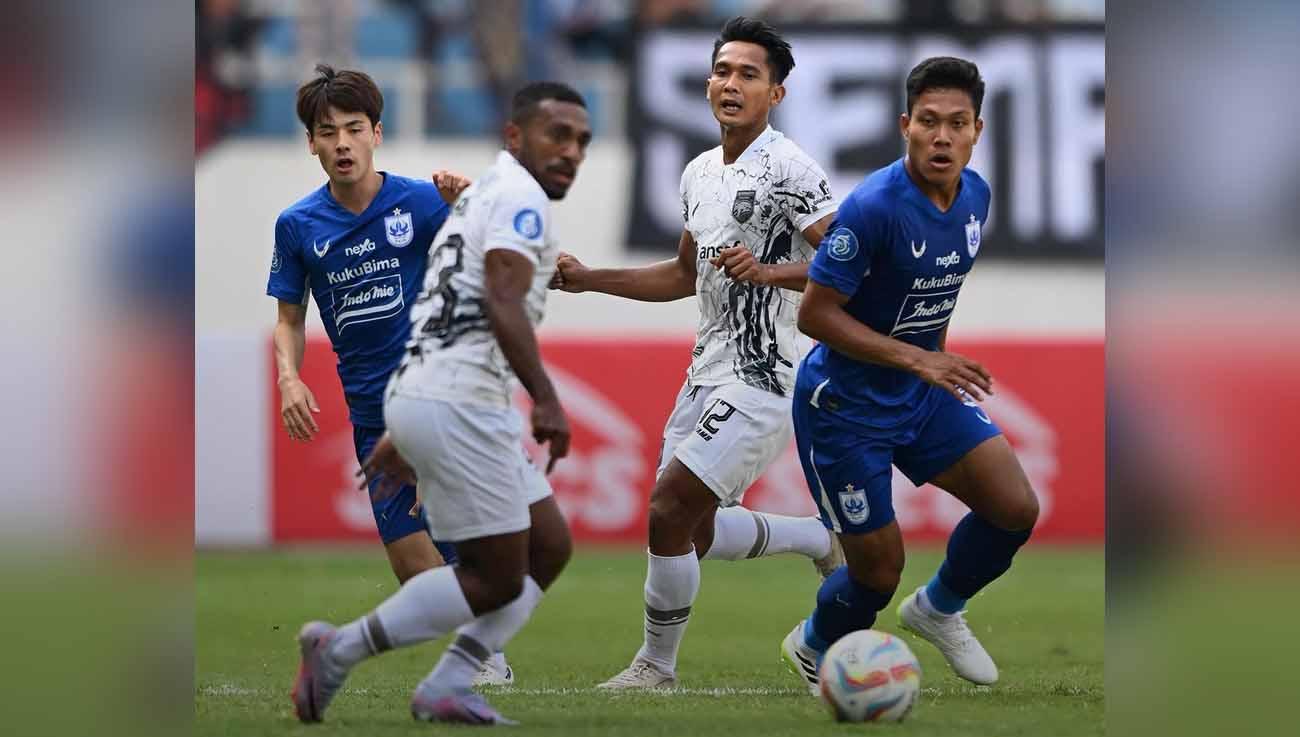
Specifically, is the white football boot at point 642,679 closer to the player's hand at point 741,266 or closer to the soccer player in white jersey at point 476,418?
the soccer player in white jersey at point 476,418

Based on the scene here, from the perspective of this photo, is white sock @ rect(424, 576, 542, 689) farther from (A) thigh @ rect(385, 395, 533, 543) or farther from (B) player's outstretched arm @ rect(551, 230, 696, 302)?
(B) player's outstretched arm @ rect(551, 230, 696, 302)

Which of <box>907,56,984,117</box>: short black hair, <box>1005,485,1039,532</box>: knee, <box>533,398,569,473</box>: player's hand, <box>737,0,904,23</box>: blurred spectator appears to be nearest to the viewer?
<box>533,398,569,473</box>: player's hand

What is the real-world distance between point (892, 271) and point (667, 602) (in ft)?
5.12

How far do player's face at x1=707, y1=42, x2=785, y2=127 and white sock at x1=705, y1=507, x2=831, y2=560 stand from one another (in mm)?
1610

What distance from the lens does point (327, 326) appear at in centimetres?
647

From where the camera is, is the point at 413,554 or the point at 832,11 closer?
the point at 413,554

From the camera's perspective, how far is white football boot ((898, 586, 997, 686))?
6.12m

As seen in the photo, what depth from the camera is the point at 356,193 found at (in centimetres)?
636

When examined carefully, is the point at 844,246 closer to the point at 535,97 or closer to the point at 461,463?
the point at 535,97

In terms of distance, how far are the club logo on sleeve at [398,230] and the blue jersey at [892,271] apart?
156 centimetres

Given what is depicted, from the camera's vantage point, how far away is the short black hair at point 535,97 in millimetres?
4980

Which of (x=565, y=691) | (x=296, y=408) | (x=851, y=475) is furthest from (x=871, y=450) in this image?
(x=296, y=408)

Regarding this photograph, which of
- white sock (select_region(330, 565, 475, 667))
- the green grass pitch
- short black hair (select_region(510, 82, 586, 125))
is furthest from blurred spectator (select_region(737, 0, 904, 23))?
white sock (select_region(330, 565, 475, 667))
